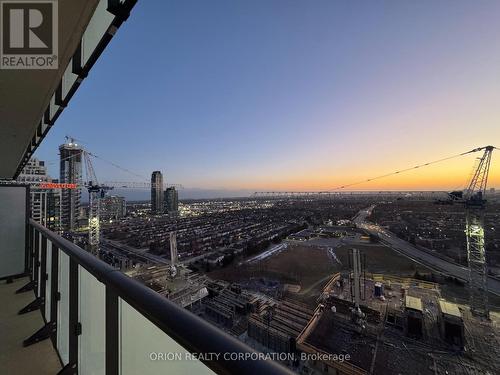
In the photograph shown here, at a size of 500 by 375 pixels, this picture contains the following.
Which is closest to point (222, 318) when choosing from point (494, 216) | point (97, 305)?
point (97, 305)

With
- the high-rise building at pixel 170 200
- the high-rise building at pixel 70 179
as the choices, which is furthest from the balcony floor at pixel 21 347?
the high-rise building at pixel 170 200

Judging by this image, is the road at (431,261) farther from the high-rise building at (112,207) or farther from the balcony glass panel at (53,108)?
the high-rise building at (112,207)

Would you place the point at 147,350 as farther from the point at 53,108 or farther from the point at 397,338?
the point at 397,338

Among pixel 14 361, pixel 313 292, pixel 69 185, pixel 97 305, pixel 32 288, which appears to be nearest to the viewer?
pixel 97 305

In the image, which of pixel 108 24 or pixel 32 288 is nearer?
pixel 108 24

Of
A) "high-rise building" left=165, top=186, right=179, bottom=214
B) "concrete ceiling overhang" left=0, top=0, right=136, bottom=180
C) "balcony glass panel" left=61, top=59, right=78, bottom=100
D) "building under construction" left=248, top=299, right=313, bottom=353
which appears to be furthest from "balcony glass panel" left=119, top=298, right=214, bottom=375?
"high-rise building" left=165, top=186, right=179, bottom=214

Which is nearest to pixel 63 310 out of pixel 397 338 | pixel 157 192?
pixel 397 338

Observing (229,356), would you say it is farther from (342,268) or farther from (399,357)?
(342,268)

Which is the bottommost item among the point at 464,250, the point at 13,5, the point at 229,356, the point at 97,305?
the point at 464,250
